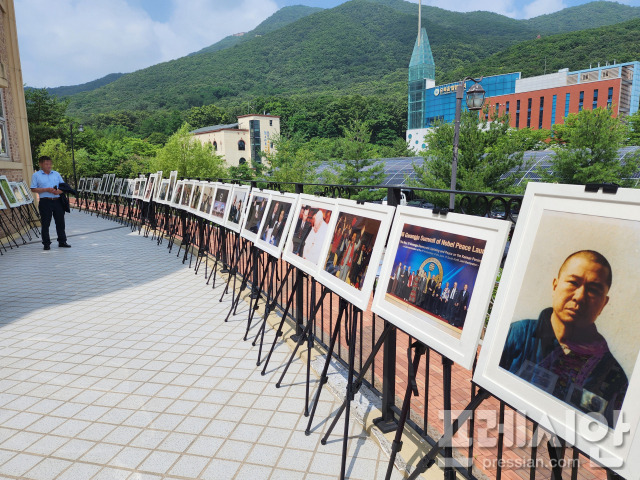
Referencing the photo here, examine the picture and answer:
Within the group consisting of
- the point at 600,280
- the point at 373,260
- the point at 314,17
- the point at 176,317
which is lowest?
the point at 176,317

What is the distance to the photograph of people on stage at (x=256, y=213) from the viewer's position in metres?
5.10

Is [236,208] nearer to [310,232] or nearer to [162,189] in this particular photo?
[310,232]

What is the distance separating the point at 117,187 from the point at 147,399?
17.9 metres

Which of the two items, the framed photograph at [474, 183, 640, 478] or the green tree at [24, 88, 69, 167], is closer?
the framed photograph at [474, 183, 640, 478]

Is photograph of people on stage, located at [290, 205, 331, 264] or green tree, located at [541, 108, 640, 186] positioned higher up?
green tree, located at [541, 108, 640, 186]

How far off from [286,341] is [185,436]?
1.86 m

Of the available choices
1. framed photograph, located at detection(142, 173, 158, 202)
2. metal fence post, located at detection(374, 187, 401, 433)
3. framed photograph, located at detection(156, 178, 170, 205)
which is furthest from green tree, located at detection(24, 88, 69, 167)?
metal fence post, located at detection(374, 187, 401, 433)

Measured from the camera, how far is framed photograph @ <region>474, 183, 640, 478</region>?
1.29m

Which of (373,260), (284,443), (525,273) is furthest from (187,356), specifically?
(525,273)

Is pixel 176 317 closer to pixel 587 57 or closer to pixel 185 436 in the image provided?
pixel 185 436

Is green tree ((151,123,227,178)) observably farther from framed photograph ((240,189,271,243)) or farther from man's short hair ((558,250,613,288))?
man's short hair ((558,250,613,288))

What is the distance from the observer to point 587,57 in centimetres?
9556

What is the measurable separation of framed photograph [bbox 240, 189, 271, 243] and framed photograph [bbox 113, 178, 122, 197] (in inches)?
594

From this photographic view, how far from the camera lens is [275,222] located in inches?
178
